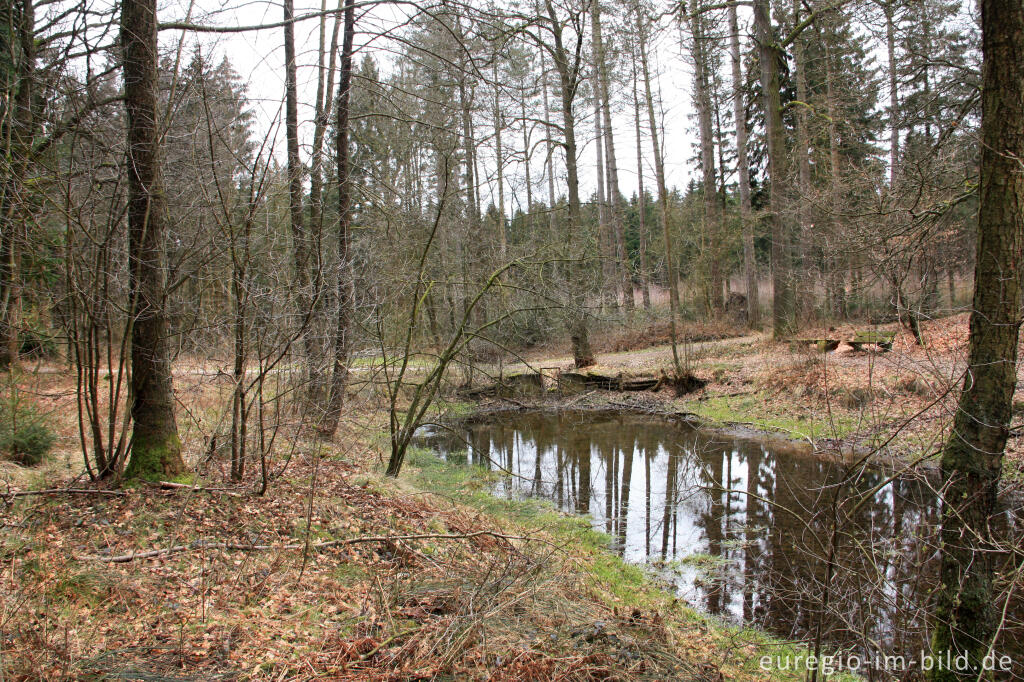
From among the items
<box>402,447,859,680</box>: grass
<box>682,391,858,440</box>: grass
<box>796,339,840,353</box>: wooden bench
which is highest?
<box>796,339,840,353</box>: wooden bench

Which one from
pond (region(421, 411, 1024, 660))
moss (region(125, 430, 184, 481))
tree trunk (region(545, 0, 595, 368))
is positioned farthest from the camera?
tree trunk (region(545, 0, 595, 368))

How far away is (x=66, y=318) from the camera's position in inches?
217

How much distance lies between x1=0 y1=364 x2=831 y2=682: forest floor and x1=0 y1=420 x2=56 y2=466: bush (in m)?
0.49

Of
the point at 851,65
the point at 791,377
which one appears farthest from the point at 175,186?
the point at 851,65

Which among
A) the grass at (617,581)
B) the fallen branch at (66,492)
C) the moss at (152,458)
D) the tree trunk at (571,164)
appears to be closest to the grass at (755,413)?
the tree trunk at (571,164)

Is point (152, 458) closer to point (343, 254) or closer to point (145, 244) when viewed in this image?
point (145, 244)

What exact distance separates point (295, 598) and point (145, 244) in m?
3.44

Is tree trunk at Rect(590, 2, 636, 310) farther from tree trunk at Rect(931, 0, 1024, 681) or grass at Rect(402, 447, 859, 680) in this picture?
tree trunk at Rect(931, 0, 1024, 681)

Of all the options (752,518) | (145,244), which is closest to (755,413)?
(752,518)

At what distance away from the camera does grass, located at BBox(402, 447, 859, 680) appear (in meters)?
4.43

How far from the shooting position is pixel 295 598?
4.18 metres

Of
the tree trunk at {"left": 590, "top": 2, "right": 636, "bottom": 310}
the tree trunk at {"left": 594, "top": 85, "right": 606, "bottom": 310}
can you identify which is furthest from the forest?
the tree trunk at {"left": 594, "top": 85, "right": 606, "bottom": 310}

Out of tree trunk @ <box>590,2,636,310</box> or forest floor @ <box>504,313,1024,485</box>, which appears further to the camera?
tree trunk @ <box>590,2,636,310</box>

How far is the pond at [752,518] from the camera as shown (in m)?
3.69
